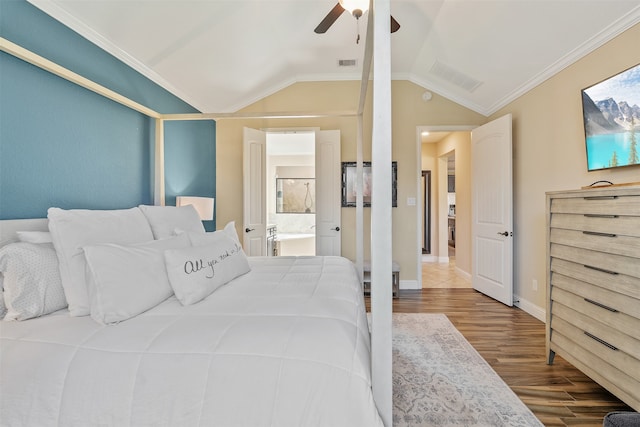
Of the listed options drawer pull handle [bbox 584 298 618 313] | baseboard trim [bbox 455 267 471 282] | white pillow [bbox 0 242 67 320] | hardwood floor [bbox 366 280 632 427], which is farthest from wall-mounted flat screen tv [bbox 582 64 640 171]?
white pillow [bbox 0 242 67 320]

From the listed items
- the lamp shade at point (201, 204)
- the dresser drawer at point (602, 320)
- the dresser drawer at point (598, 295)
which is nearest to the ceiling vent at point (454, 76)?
the dresser drawer at point (598, 295)

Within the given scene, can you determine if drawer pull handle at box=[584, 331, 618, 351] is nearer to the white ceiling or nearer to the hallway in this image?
the white ceiling

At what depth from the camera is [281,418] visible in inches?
35.5

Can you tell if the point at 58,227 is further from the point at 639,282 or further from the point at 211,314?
the point at 639,282

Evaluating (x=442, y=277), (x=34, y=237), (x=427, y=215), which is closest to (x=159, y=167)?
(x=34, y=237)

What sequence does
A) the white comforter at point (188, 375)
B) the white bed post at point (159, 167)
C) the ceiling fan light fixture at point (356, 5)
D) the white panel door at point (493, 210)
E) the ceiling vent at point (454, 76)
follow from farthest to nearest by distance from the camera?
the ceiling vent at point (454, 76)
the white panel door at point (493, 210)
the white bed post at point (159, 167)
the ceiling fan light fixture at point (356, 5)
the white comforter at point (188, 375)

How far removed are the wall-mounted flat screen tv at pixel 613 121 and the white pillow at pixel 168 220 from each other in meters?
3.15

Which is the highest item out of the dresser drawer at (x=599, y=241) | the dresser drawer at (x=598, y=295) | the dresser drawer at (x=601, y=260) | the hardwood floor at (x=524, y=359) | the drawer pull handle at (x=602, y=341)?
the dresser drawer at (x=599, y=241)

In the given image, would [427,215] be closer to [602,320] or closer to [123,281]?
[602,320]

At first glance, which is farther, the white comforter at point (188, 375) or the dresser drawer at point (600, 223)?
the dresser drawer at point (600, 223)

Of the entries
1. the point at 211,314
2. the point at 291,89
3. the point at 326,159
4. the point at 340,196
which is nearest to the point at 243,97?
the point at 291,89

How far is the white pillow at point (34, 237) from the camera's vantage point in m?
1.33

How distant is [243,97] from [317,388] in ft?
12.8

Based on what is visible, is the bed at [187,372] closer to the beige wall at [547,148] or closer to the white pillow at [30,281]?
the white pillow at [30,281]
